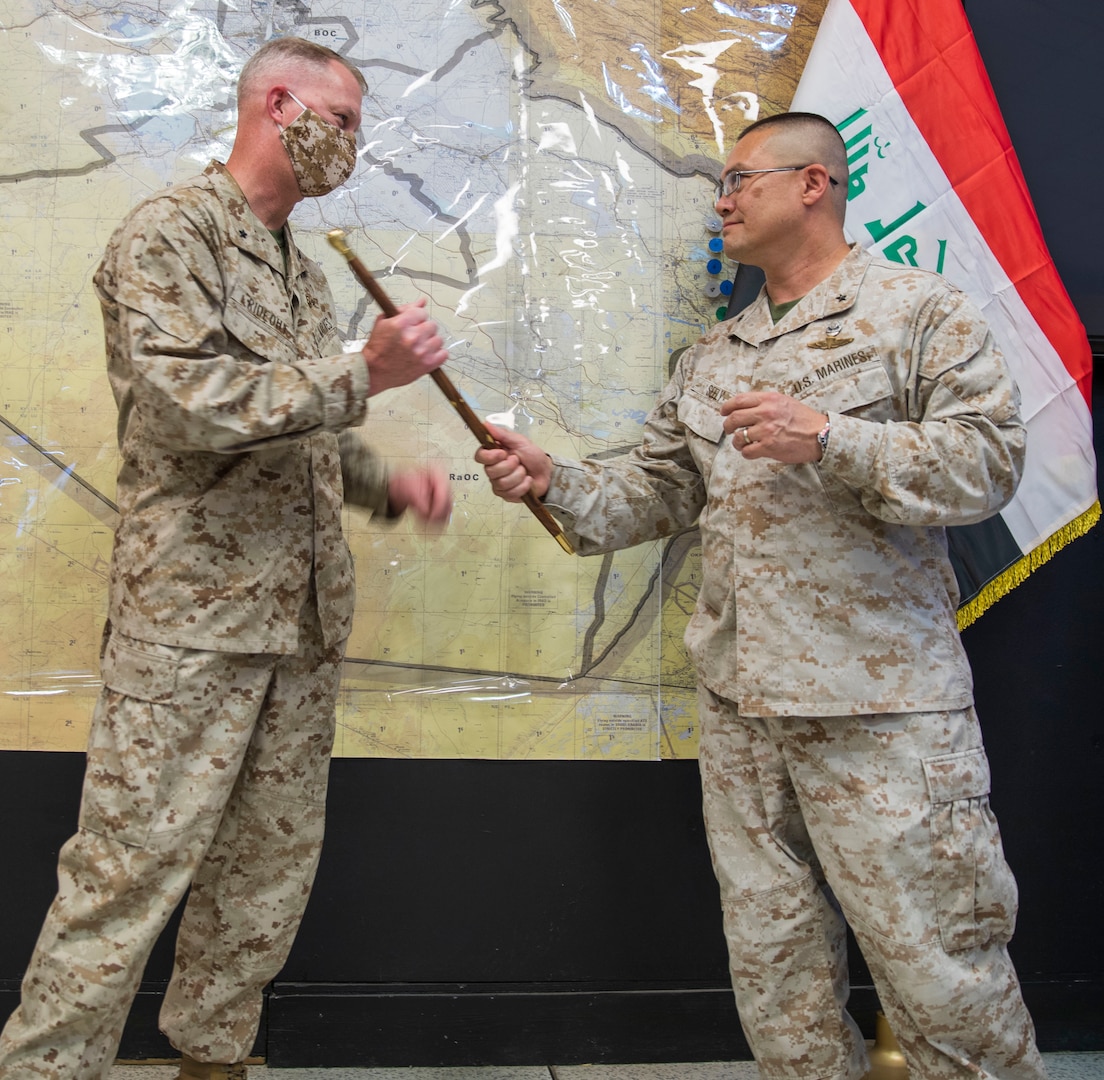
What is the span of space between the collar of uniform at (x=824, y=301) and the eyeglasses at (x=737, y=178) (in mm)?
166

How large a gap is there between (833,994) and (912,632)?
0.63 meters

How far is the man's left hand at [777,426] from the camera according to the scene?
5.25ft

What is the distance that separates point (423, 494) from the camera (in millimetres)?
1881

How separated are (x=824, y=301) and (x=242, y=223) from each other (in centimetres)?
97

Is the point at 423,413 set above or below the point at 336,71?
below

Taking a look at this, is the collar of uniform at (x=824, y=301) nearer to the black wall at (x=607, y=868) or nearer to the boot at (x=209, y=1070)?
A: the black wall at (x=607, y=868)

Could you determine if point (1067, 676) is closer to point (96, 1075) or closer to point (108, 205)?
point (96, 1075)

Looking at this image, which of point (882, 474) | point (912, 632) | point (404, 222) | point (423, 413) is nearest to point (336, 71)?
point (404, 222)

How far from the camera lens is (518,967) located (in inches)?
90.5

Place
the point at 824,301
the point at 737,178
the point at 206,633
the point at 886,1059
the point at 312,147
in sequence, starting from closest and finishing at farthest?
the point at 206,633
the point at 312,147
the point at 824,301
the point at 737,178
the point at 886,1059

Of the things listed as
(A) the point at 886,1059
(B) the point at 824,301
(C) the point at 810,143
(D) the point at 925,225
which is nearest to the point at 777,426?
(B) the point at 824,301

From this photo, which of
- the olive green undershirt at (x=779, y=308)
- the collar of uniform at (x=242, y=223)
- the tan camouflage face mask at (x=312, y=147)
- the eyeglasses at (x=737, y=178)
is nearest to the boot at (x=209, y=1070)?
the collar of uniform at (x=242, y=223)

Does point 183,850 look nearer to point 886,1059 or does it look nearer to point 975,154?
point 886,1059

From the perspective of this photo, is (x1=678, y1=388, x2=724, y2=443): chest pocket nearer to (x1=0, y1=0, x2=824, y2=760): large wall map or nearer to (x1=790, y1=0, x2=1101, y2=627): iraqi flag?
(x1=0, y1=0, x2=824, y2=760): large wall map
